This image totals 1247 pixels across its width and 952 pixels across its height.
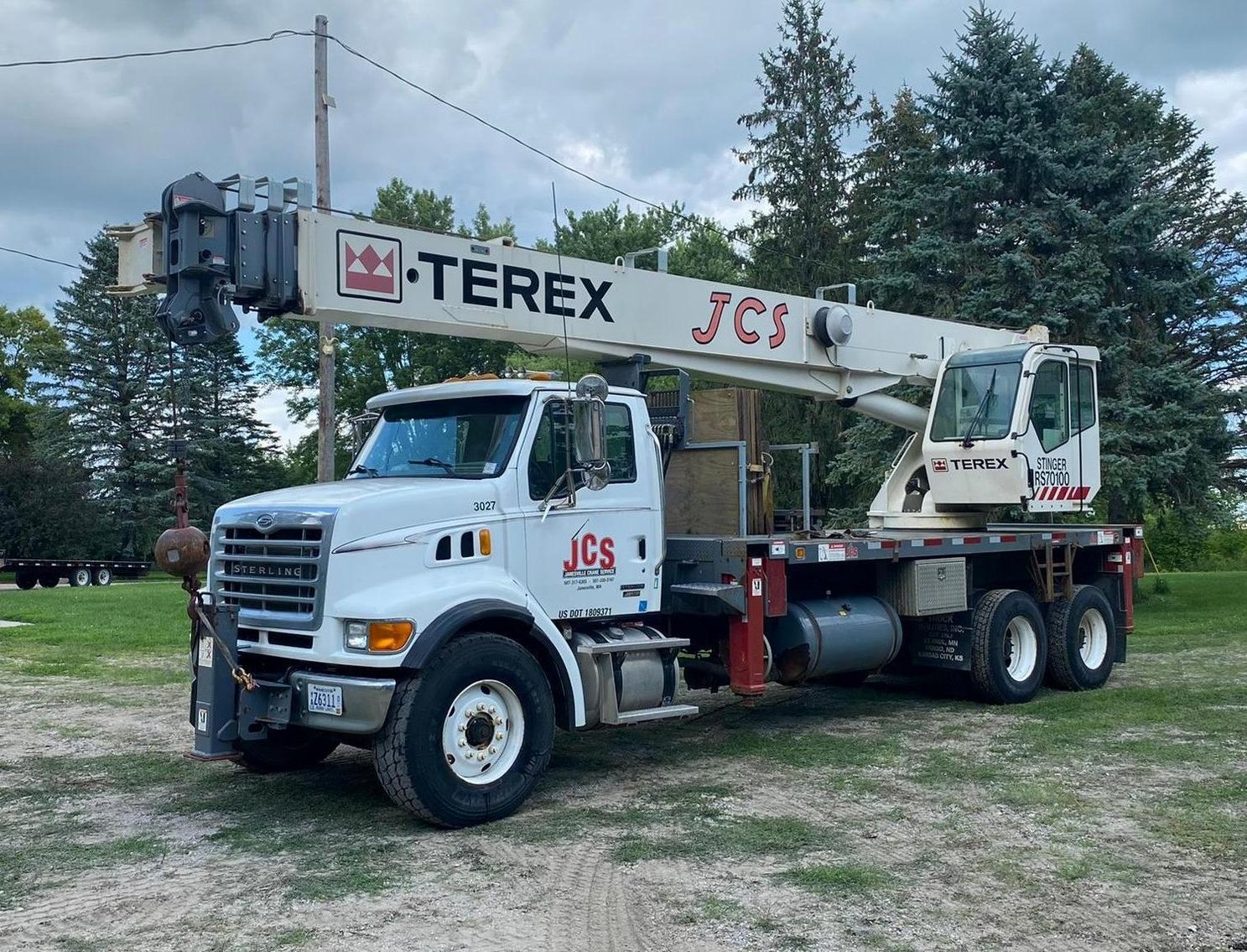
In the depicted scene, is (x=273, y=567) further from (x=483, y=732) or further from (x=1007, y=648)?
(x=1007, y=648)

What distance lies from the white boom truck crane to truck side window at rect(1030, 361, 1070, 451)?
0.35 meters

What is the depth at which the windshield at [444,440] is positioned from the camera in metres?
7.64

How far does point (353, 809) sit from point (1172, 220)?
58.6 feet

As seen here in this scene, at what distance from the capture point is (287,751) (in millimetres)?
8266

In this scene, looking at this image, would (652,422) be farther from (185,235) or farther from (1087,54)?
(1087,54)

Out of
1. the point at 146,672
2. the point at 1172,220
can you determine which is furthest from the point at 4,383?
the point at 1172,220

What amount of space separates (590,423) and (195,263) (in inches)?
101

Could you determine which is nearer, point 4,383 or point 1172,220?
point 1172,220

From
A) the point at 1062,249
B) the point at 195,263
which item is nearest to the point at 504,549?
the point at 195,263

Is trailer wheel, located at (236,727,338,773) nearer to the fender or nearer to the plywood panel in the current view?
the fender

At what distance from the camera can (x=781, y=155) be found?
2942 centimetres

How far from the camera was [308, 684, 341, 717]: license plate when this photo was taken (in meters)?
6.61

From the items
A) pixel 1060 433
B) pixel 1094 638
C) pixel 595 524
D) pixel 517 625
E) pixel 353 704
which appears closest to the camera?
pixel 353 704

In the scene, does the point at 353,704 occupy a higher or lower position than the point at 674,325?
lower
